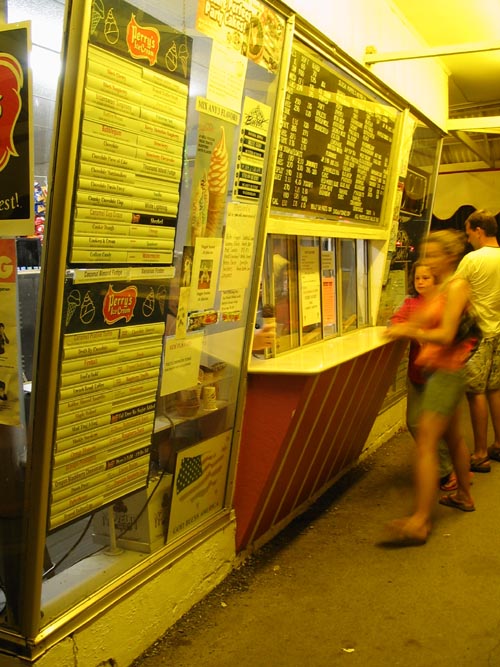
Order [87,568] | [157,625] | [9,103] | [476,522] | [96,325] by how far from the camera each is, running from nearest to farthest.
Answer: [9,103] → [96,325] → [87,568] → [157,625] → [476,522]

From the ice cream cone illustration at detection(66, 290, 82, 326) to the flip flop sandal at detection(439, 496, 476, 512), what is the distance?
3122mm

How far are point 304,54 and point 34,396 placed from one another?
2208 mm

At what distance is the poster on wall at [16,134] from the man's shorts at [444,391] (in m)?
2.43

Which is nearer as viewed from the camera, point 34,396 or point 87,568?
point 34,396

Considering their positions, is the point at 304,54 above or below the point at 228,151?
above

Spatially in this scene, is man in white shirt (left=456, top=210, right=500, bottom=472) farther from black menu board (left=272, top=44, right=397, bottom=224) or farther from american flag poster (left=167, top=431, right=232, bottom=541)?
american flag poster (left=167, top=431, right=232, bottom=541)

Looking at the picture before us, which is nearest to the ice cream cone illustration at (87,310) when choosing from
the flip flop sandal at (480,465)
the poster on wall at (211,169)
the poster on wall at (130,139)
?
the poster on wall at (130,139)

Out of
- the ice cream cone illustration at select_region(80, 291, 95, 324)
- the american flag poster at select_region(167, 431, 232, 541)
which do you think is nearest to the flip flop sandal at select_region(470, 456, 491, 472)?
the american flag poster at select_region(167, 431, 232, 541)

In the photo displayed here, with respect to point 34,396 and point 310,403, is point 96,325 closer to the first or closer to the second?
point 34,396

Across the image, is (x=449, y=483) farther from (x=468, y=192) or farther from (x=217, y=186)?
(x=468, y=192)

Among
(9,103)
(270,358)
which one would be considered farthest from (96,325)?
(270,358)

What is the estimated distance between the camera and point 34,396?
6.97 feet

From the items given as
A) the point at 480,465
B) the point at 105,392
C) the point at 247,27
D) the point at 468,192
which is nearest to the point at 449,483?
the point at 480,465

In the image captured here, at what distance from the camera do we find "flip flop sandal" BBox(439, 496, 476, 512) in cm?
434
